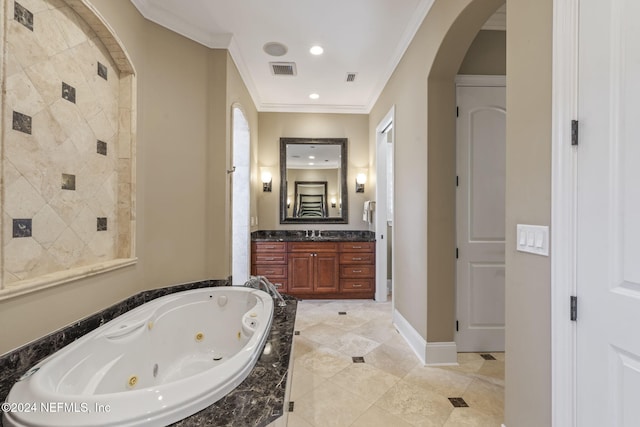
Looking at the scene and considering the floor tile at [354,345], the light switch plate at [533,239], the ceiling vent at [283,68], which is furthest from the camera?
the ceiling vent at [283,68]

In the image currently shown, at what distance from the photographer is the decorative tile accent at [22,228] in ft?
4.14

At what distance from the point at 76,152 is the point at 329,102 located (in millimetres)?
3355

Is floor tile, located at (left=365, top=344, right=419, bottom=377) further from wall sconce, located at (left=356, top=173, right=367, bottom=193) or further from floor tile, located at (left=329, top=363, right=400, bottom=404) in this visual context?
wall sconce, located at (left=356, top=173, right=367, bottom=193)

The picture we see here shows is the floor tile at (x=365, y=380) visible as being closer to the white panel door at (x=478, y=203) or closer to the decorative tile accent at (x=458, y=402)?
the decorative tile accent at (x=458, y=402)

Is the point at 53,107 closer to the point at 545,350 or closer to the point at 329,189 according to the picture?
the point at 545,350

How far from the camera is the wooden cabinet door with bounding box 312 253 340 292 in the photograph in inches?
158

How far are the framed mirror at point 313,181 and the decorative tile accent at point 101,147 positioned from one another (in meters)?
2.76

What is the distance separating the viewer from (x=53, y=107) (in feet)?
4.75

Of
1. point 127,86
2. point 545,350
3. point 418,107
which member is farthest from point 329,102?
point 545,350

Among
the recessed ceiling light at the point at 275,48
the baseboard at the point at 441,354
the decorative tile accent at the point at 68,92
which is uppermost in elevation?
the recessed ceiling light at the point at 275,48

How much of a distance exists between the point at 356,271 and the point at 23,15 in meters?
3.74

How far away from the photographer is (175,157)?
2.40 metres

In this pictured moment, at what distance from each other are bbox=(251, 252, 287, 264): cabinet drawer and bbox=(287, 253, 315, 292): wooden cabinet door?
0.11 metres
